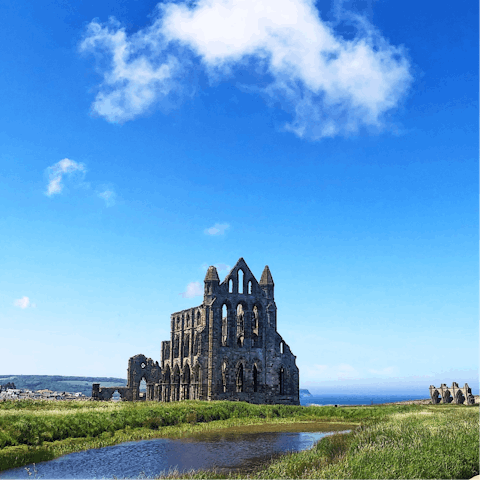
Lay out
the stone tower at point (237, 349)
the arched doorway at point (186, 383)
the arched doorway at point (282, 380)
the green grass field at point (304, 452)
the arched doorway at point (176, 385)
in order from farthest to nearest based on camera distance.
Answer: the arched doorway at point (176, 385) → the arched doorway at point (186, 383) → the arched doorway at point (282, 380) → the stone tower at point (237, 349) → the green grass field at point (304, 452)

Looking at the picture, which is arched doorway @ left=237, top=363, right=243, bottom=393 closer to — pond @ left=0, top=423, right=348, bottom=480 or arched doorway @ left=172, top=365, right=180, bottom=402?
arched doorway @ left=172, top=365, right=180, bottom=402

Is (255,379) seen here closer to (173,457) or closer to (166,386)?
(166,386)

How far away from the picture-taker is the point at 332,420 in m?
46.8

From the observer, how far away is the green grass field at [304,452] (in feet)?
63.2

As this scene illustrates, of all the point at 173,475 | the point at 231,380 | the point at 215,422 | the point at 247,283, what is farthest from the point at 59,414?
the point at 247,283

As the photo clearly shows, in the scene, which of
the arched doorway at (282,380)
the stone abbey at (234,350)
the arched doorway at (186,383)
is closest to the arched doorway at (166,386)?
the stone abbey at (234,350)

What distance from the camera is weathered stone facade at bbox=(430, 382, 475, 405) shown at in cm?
6431

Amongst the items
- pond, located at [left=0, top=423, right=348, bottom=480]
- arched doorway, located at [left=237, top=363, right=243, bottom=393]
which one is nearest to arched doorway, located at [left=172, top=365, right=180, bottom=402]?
arched doorway, located at [left=237, top=363, right=243, bottom=393]

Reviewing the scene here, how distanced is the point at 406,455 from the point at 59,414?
75.7ft

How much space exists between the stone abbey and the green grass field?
670 inches

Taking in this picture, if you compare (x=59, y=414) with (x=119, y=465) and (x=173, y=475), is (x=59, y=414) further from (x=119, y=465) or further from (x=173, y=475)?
(x=173, y=475)

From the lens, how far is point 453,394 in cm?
6594

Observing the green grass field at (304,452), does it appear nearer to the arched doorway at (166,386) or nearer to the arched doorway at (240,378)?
the arched doorway at (240,378)

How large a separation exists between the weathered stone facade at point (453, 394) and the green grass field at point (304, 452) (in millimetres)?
23142
